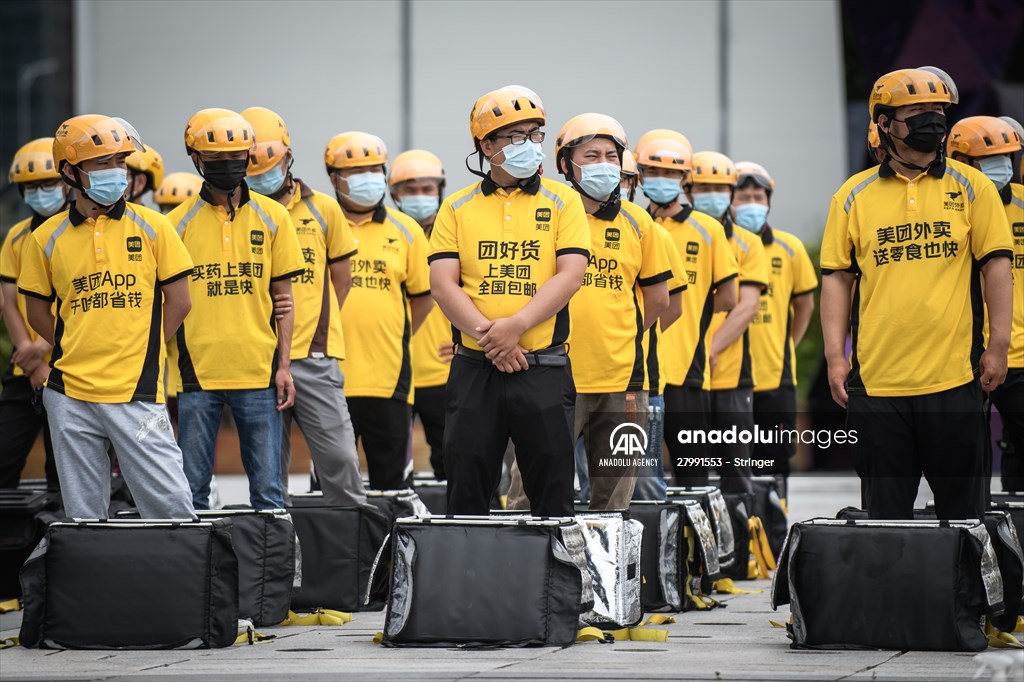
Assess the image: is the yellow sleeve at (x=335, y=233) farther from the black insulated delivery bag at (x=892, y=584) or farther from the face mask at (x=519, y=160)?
the black insulated delivery bag at (x=892, y=584)

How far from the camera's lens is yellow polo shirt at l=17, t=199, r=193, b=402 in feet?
22.8

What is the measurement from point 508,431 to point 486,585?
2.29 ft

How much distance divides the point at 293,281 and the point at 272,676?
306cm

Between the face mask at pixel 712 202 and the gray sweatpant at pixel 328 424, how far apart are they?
339 cm

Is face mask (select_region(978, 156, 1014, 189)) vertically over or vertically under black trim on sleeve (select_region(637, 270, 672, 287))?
over

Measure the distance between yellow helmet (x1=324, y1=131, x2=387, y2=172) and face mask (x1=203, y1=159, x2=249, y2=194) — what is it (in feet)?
6.25

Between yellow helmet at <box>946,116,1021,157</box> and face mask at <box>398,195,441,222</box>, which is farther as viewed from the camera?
face mask at <box>398,195,441,222</box>

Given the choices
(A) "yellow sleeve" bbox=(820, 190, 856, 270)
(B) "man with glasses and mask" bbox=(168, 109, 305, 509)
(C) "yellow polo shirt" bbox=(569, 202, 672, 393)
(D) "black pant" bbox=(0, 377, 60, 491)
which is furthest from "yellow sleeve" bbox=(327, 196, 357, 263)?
(A) "yellow sleeve" bbox=(820, 190, 856, 270)

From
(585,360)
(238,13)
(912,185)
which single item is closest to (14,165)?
(585,360)

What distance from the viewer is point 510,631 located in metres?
6.47

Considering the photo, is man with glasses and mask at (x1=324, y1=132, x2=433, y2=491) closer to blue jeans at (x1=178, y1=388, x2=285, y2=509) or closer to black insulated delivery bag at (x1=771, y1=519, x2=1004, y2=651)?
blue jeans at (x1=178, y1=388, x2=285, y2=509)

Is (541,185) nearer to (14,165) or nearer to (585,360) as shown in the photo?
(585,360)

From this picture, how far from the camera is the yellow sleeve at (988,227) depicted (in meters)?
6.53

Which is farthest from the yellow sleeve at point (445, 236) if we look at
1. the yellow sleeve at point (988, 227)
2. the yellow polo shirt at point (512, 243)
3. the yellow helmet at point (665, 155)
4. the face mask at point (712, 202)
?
the face mask at point (712, 202)
